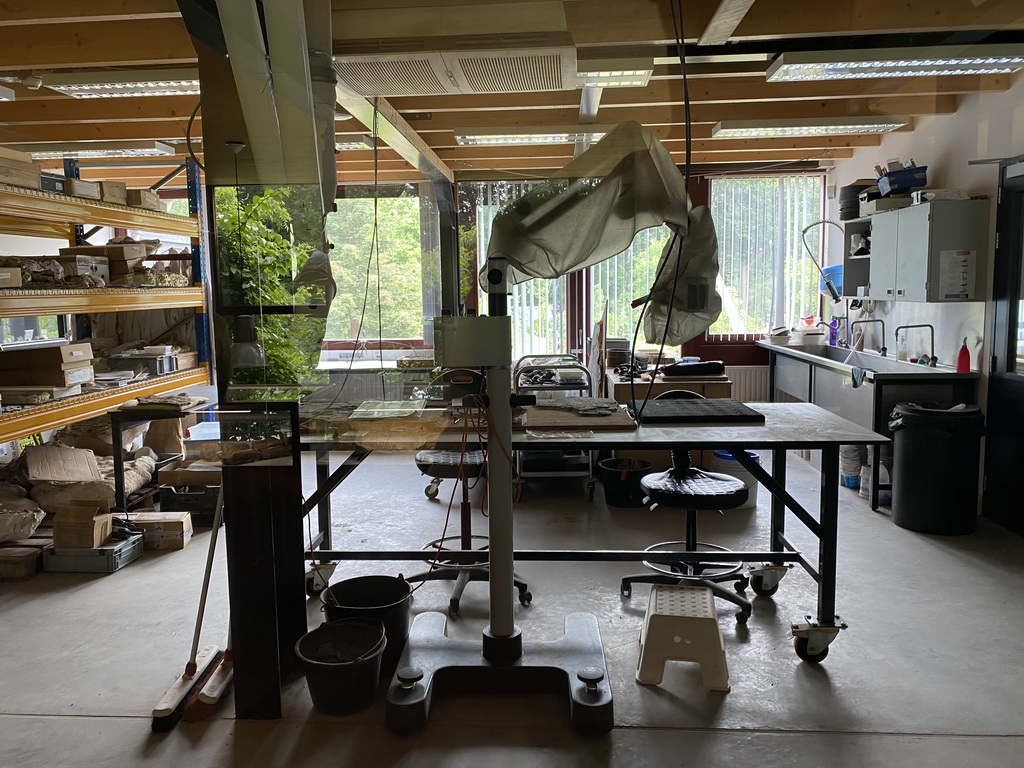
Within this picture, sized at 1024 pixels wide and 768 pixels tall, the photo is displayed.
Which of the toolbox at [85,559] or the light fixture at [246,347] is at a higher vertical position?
the light fixture at [246,347]

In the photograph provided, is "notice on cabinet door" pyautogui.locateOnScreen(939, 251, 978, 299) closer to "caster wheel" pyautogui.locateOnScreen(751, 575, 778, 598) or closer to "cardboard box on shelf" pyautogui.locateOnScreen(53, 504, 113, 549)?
"caster wheel" pyautogui.locateOnScreen(751, 575, 778, 598)

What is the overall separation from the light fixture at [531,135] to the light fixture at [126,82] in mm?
1395

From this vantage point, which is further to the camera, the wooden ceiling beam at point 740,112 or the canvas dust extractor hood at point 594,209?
the wooden ceiling beam at point 740,112

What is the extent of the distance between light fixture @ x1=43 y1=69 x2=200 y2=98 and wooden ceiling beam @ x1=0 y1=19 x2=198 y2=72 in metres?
0.05

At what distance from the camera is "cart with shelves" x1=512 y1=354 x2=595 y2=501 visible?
5.29 meters

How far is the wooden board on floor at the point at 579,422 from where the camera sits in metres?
3.06

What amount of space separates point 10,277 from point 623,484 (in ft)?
11.7

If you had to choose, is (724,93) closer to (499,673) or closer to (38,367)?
(499,673)

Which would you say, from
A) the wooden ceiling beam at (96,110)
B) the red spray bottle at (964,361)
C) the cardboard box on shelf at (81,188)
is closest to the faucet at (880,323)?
the red spray bottle at (964,361)

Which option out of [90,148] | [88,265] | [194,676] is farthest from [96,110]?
[194,676]

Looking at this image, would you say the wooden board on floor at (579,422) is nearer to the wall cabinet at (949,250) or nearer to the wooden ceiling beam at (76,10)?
the wooden ceiling beam at (76,10)

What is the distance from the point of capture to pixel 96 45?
377 cm

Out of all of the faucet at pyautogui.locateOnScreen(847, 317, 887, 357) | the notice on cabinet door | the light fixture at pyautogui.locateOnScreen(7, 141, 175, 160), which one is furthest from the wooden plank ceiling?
the faucet at pyautogui.locateOnScreen(847, 317, 887, 357)

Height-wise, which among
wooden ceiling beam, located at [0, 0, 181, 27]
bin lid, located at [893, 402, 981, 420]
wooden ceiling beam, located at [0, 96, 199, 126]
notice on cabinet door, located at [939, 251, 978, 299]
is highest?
wooden ceiling beam, located at [0, 96, 199, 126]
